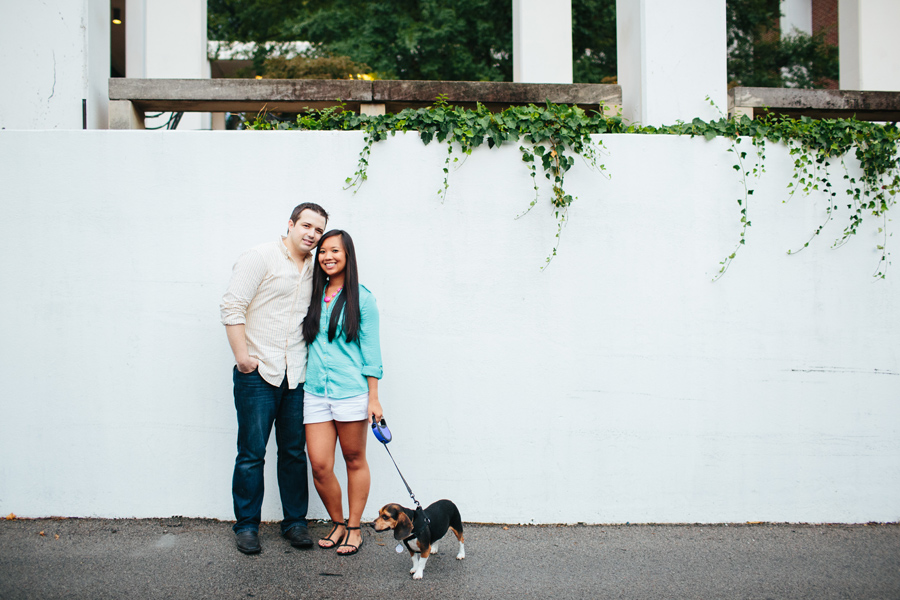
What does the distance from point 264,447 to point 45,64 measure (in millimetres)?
3271

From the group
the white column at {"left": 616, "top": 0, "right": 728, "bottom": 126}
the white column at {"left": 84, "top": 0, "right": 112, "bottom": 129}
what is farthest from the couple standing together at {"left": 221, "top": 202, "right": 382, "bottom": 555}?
the white column at {"left": 616, "top": 0, "right": 728, "bottom": 126}

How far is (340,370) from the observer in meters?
3.43

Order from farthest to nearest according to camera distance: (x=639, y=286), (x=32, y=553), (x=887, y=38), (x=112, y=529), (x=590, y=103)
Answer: (x=887, y=38) → (x=590, y=103) → (x=639, y=286) → (x=112, y=529) → (x=32, y=553)

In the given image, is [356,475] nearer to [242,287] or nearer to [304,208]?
[242,287]

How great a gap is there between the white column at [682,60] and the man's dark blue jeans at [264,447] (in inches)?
139

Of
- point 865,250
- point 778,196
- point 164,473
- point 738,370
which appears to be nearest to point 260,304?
point 164,473

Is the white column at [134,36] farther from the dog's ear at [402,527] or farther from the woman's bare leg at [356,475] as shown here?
the dog's ear at [402,527]

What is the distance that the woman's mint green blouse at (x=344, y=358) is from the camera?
11.2ft

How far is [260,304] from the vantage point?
3.45m

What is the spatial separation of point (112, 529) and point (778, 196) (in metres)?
4.99

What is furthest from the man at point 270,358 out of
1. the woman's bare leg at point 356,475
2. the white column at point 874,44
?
the white column at point 874,44

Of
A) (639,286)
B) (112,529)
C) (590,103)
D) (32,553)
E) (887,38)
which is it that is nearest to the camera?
(32,553)

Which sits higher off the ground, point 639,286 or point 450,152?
point 450,152

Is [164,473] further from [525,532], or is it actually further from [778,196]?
[778,196]
